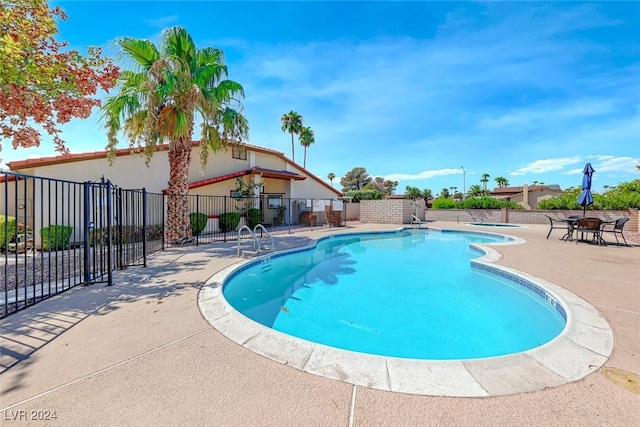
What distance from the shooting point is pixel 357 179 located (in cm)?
5450

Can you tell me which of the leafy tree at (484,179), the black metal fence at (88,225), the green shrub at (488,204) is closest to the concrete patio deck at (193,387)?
the black metal fence at (88,225)

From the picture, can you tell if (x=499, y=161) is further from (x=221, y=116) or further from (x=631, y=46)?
(x=221, y=116)

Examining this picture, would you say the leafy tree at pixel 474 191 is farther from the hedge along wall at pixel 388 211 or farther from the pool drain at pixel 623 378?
the pool drain at pixel 623 378

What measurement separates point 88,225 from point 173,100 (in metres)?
5.94

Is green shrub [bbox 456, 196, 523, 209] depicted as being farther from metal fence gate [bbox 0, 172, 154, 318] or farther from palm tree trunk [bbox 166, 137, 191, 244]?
→ metal fence gate [bbox 0, 172, 154, 318]

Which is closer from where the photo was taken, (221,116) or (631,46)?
(631,46)

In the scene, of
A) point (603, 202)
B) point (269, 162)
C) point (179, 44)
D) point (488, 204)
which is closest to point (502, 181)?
point (488, 204)

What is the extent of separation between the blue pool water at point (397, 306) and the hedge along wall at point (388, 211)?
11.1 m

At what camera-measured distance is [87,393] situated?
2047 mm

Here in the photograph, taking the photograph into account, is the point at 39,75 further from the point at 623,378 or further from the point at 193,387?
the point at 623,378

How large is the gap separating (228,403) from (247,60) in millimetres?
10900

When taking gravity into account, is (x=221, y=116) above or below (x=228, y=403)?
above

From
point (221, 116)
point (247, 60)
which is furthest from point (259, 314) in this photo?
point (247, 60)

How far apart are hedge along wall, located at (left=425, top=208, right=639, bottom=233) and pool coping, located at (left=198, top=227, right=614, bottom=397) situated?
2132 centimetres
